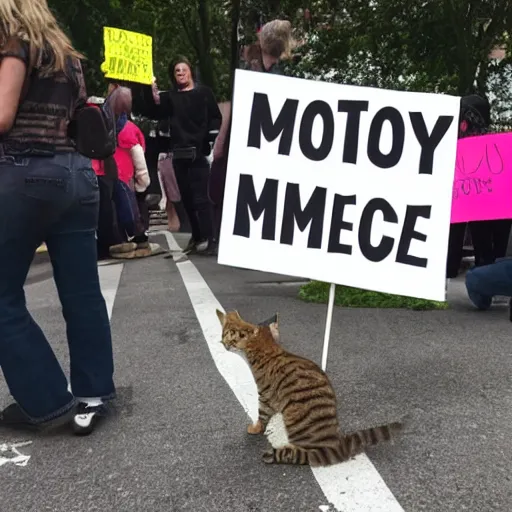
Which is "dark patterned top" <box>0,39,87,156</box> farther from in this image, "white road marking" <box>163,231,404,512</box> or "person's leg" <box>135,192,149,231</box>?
"person's leg" <box>135,192,149,231</box>

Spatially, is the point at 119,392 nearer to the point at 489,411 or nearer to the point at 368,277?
the point at 368,277

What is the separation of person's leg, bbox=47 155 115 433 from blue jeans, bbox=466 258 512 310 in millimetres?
3074

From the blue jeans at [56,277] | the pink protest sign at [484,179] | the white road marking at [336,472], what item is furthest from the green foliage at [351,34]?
the blue jeans at [56,277]

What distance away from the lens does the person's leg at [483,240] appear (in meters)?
6.36

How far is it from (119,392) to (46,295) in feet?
11.0

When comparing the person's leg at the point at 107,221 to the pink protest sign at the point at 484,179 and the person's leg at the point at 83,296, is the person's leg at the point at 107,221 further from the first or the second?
the person's leg at the point at 83,296

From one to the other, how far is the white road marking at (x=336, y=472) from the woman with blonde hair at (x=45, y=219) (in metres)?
0.72

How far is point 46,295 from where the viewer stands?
6.88 metres

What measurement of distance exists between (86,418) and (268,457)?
90 cm

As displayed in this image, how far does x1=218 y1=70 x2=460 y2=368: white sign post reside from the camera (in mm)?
3188

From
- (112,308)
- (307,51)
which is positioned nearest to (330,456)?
(112,308)

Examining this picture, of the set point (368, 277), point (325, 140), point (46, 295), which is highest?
point (325, 140)

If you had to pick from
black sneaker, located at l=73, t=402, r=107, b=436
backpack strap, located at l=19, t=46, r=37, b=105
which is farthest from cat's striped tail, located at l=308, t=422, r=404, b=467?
backpack strap, located at l=19, t=46, r=37, b=105

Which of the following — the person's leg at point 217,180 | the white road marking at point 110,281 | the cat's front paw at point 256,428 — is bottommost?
the white road marking at point 110,281
